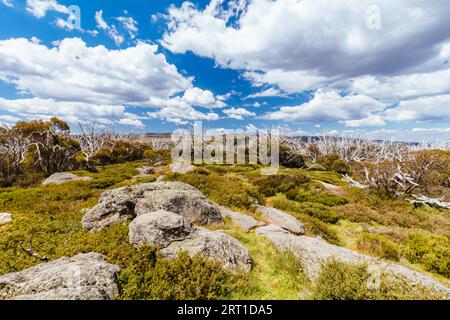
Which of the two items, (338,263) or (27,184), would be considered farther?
(27,184)

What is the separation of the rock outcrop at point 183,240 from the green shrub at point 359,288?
184 centimetres

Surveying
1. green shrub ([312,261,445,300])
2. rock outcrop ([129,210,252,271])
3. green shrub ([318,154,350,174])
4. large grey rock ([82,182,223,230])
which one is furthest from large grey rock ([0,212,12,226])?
green shrub ([318,154,350,174])

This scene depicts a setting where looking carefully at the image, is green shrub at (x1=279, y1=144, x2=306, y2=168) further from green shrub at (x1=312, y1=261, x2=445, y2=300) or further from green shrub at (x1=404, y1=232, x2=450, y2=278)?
green shrub at (x1=312, y1=261, x2=445, y2=300)

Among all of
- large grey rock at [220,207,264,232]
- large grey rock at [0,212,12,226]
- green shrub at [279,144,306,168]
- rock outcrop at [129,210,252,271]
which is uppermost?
green shrub at [279,144,306,168]

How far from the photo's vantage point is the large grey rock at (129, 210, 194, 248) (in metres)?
5.62

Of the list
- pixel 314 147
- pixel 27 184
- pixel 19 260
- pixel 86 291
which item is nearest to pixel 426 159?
pixel 86 291

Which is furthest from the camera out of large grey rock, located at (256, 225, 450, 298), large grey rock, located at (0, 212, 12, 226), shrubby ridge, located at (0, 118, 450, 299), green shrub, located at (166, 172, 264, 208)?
green shrub, located at (166, 172, 264, 208)

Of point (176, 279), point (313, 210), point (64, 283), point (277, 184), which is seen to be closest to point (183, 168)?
point (277, 184)

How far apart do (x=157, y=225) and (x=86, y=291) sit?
8.24 feet

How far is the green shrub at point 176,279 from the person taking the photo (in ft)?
13.3

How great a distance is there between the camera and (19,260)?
5332mm

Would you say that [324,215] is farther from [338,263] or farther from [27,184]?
[27,184]
